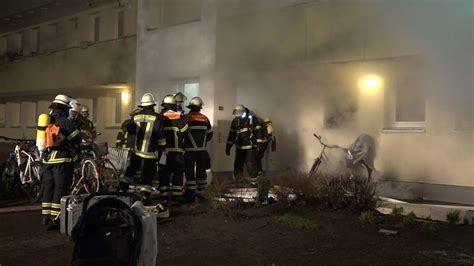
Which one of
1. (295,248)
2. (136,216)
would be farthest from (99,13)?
(136,216)

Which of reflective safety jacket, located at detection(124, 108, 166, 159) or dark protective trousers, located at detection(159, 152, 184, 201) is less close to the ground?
reflective safety jacket, located at detection(124, 108, 166, 159)

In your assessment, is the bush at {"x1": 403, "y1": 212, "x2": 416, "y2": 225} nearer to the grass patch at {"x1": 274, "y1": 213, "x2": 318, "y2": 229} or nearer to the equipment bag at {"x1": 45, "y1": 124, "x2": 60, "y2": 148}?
the grass patch at {"x1": 274, "y1": 213, "x2": 318, "y2": 229}

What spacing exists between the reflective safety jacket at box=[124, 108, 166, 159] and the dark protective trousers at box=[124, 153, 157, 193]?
6 centimetres

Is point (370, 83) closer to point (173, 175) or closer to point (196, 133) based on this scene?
point (196, 133)

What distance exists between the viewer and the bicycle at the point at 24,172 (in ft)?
26.9

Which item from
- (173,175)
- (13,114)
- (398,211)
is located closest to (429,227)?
(398,211)

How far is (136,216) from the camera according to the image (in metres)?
2.99

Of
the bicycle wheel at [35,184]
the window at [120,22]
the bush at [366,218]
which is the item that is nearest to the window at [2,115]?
the window at [120,22]

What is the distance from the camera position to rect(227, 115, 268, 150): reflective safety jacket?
848cm

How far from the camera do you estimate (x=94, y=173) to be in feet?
24.8

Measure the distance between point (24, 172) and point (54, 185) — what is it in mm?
2814

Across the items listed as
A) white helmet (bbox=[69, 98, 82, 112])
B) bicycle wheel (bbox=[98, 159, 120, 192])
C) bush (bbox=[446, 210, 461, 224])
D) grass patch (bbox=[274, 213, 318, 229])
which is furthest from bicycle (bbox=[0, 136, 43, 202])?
bush (bbox=[446, 210, 461, 224])

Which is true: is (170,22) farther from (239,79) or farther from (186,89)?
(239,79)

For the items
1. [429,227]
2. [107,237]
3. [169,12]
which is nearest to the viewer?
[107,237]
